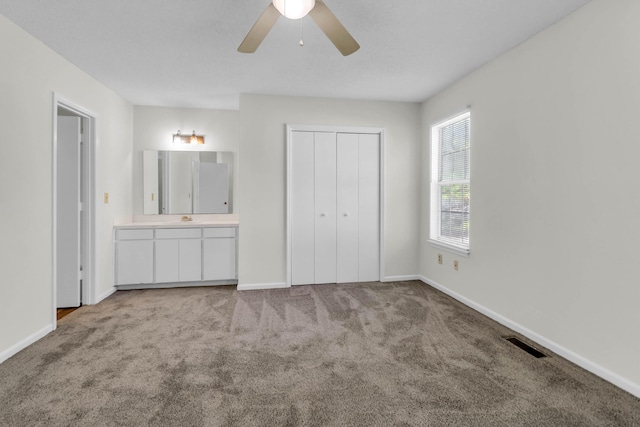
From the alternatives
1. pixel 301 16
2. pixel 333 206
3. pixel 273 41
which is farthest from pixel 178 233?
pixel 301 16

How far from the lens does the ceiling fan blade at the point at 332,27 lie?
1.69 m

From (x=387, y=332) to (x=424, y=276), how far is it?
72.0 inches

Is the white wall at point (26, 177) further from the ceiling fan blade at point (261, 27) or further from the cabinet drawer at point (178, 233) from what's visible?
the ceiling fan blade at point (261, 27)

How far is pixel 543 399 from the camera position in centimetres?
190

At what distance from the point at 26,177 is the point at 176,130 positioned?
2.30 meters

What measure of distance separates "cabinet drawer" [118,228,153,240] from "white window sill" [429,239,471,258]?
3563 mm

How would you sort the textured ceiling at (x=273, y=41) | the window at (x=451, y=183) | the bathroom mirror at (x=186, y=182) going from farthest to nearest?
the bathroom mirror at (x=186, y=182) → the window at (x=451, y=183) → the textured ceiling at (x=273, y=41)

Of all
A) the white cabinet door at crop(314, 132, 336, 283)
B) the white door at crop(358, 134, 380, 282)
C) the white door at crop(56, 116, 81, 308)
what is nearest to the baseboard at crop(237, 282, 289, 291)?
the white cabinet door at crop(314, 132, 336, 283)

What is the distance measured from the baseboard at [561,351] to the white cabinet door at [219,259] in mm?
2791

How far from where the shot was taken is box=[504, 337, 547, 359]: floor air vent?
244 centimetres

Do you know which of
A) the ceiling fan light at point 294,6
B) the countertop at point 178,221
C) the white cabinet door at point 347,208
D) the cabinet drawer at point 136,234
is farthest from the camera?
the white cabinet door at point 347,208

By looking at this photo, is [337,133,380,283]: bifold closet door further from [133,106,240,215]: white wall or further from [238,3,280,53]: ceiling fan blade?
[238,3,280,53]: ceiling fan blade

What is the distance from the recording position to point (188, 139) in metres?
4.68

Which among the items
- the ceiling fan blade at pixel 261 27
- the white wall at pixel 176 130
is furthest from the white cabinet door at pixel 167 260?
the ceiling fan blade at pixel 261 27
